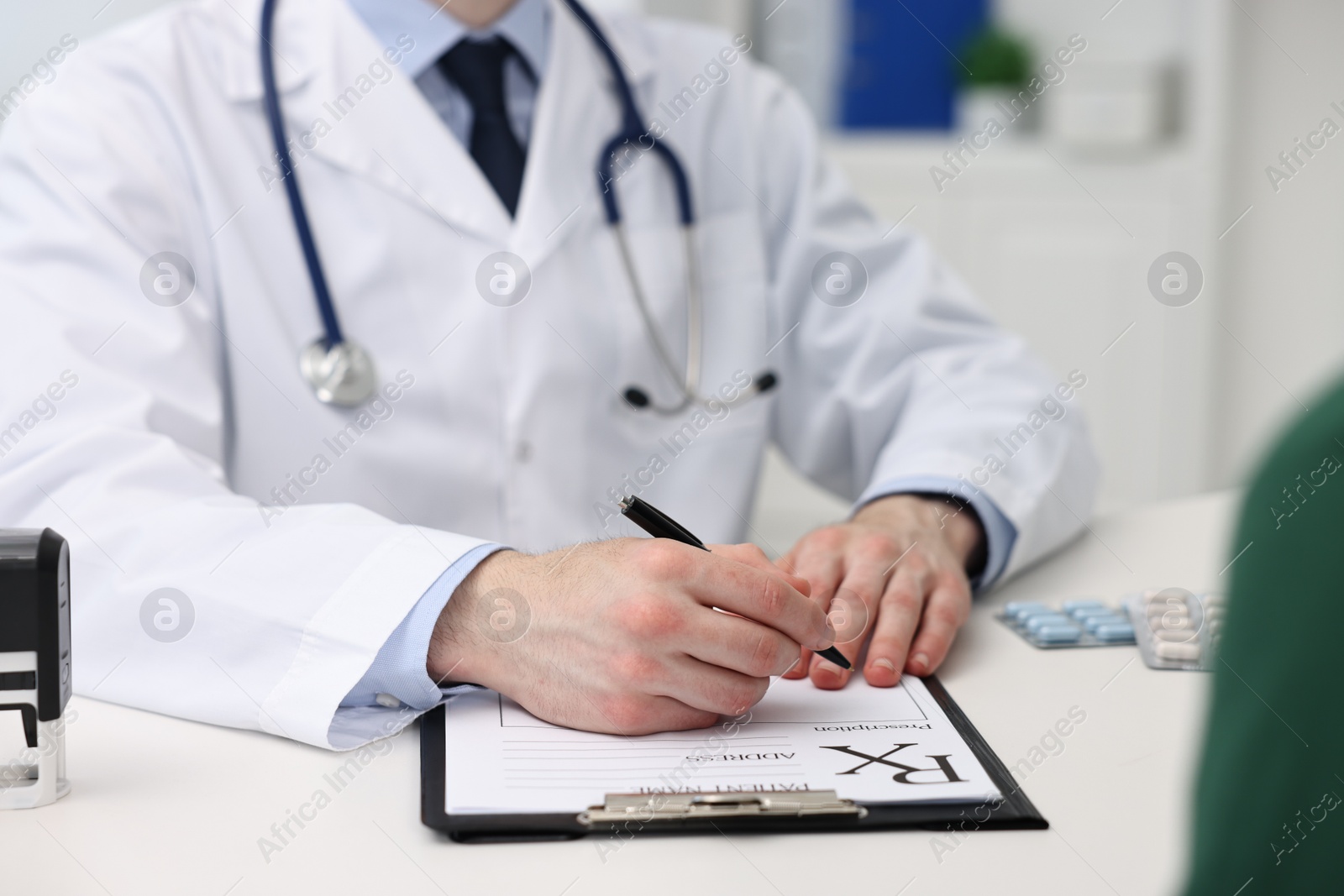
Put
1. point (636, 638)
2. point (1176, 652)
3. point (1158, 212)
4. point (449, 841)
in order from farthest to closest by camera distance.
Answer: point (1158, 212), point (1176, 652), point (636, 638), point (449, 841)

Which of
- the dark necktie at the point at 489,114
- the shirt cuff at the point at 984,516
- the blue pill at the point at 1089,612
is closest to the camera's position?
the blue pill at the point at 1089,612

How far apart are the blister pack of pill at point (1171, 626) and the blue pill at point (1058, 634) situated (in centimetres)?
5

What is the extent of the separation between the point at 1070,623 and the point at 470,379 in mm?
613

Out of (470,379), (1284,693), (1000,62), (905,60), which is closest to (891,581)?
(470,379)

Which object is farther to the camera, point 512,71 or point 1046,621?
point 512,71

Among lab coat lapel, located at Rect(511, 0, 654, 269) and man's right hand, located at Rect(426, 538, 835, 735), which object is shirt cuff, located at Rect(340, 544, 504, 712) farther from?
lab coat lapel, located at Rect(511, 0, 654, 269)

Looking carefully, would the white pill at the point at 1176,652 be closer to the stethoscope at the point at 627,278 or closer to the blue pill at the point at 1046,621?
the blue pill at the point at 1046,621

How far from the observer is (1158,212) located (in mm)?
2814

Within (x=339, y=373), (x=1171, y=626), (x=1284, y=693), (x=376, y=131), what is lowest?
(x=339, y=373)

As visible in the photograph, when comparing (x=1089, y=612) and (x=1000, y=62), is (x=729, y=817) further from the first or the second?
(x=1000, y=62)

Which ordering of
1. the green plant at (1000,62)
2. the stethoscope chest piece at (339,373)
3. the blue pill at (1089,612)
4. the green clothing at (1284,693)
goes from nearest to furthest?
the green clothing at (1284,693) → the blue pill at (1089,612) → the stethoscope chest piece at (339,373) → the green plant at (1000,62)

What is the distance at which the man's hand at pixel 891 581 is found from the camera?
81cm

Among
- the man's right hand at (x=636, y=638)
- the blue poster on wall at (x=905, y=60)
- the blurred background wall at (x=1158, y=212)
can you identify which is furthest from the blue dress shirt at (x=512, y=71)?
the blue poster on wall at (x=905, y=60)

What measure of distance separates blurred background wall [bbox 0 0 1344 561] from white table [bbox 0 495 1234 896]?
2302 mm
